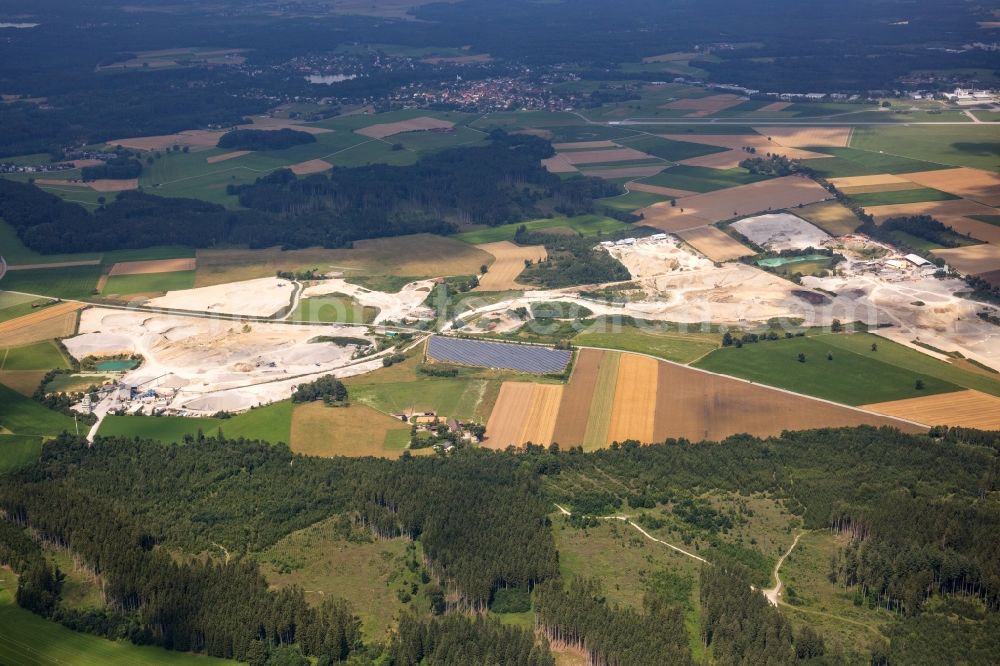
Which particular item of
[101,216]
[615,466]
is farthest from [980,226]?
[101,216]

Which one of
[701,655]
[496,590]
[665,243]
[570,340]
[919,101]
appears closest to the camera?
[701,655]

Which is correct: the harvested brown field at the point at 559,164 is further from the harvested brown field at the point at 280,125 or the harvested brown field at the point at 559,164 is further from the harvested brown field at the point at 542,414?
the harvested brown field at the point at 542,414

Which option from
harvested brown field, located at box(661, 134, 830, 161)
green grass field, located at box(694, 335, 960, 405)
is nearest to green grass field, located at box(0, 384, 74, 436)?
green grass field, located at box(694, 335, 960, 405)

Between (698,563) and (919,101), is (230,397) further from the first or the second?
(919,101)

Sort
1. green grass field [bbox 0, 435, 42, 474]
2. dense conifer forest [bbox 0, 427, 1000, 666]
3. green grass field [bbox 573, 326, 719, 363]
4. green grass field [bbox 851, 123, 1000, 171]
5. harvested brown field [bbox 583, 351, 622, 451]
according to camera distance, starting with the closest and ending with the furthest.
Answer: dense conifer forest [bbox 0, 427, 1000, 666], green grass field [bbox 0, 435, 42, 474], harvested brown field [bbox 583, 351, 622, 451], green grass field [bbox 573, 326, 719, 363], green grass field [bbox 851, 123, 1000, 171]

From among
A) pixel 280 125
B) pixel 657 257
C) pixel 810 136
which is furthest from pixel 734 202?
pixel 280 125

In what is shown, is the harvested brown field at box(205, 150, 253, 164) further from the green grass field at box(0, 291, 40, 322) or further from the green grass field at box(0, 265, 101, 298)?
the green grass field at box(0, 291, 40, 322)

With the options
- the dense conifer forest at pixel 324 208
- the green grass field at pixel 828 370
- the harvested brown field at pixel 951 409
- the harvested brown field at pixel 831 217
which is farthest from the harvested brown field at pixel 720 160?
the harvested brown field at pixel 951 409
